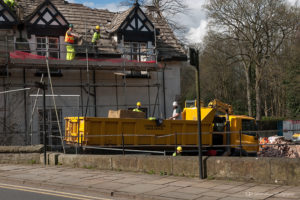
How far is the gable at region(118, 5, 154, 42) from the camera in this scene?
2469 cm

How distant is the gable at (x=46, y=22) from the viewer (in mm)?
22344

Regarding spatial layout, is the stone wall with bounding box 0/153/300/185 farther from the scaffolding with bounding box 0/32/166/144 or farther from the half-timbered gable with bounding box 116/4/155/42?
the half-timbered gable with bounding box 116/4/155/42

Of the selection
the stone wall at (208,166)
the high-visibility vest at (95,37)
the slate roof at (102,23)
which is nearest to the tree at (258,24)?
the slate roof at (102,23)

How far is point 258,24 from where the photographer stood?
40781 mm

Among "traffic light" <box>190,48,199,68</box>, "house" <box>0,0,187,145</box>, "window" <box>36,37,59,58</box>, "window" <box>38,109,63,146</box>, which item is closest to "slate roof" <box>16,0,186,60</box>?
"house" <box>0,0,187,145</box>

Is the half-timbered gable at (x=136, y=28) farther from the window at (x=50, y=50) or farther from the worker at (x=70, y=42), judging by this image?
the window at (x=50, y=50)

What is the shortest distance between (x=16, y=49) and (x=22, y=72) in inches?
48.9

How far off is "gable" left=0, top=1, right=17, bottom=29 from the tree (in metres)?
24.0

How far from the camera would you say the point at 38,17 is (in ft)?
73.7

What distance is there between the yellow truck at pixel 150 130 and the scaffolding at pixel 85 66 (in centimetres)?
354

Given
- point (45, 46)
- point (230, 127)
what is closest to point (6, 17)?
point (45, 46)

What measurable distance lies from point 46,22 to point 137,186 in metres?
14.5

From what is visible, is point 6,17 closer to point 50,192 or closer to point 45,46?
point 45,46

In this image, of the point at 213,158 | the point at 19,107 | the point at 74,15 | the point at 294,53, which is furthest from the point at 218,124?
the point at 294,53
